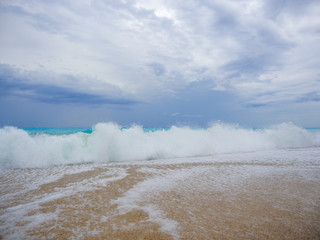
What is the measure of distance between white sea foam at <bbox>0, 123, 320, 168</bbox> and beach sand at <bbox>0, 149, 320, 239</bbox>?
331cm

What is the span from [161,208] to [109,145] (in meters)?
7.48

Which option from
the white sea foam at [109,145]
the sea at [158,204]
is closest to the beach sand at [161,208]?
the sea at [158,204]

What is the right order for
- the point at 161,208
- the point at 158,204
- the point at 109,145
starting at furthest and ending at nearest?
the point at 109,145 → the point at 158,204 → the point at 161,208

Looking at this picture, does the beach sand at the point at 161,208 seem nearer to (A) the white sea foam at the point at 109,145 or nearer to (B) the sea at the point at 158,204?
(B) the sea at the point at 158,204

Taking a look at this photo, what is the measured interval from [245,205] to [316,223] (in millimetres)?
1030

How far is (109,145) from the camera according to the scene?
34.6ft

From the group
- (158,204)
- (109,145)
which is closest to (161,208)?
(158,204)

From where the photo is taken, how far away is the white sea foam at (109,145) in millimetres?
8789

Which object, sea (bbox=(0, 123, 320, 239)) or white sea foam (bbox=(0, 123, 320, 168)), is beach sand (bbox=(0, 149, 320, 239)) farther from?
white sea foam (bbox=(0, 123, 320, 168))

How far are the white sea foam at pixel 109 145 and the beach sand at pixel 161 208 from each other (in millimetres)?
3308

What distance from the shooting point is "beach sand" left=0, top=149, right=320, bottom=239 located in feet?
9.03

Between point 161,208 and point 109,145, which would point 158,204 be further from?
point 109,145

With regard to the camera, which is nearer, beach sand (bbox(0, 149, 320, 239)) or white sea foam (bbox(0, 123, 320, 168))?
beach sand (bbox(0, 149, 320, 239))

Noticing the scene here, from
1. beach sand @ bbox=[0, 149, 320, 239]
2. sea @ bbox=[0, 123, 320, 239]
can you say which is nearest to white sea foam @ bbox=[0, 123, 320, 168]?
sea @ bbox=[0, 123, 320, 239]
